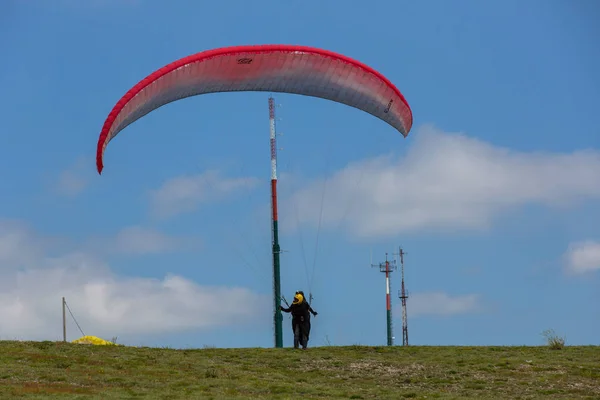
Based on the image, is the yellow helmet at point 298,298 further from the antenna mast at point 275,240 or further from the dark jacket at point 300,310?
the antenna mast at point 275,240

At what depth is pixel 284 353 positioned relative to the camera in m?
30.4

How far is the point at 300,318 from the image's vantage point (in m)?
31.4

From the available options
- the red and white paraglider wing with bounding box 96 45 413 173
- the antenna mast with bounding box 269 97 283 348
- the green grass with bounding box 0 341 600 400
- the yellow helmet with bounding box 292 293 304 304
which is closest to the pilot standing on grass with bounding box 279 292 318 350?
the yellow helmet with bounding box 292 293 304 304

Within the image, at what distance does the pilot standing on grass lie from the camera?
3120 cm

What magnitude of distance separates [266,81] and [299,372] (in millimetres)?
10593

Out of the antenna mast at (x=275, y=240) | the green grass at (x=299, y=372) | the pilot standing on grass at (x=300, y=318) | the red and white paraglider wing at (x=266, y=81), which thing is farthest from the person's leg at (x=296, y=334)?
the red and white paraglider wing at (x=266, y=81)

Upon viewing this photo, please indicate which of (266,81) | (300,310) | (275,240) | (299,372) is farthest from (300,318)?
(266,81)

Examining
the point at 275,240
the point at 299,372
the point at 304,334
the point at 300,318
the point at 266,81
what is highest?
the point at 266,81

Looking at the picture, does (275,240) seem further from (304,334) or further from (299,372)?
(299,372)

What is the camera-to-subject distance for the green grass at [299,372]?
78.3 feet

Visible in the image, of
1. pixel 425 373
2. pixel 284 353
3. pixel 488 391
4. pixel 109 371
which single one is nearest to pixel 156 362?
pixel 109 371

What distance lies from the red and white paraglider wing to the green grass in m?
5.92

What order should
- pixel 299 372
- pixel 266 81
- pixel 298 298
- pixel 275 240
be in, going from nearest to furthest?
pixel 299 372 → pixel 298 298 → pixel 266 81 → pixel 275 240

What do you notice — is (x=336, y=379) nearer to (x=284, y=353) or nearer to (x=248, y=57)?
(x=284, y=353)
